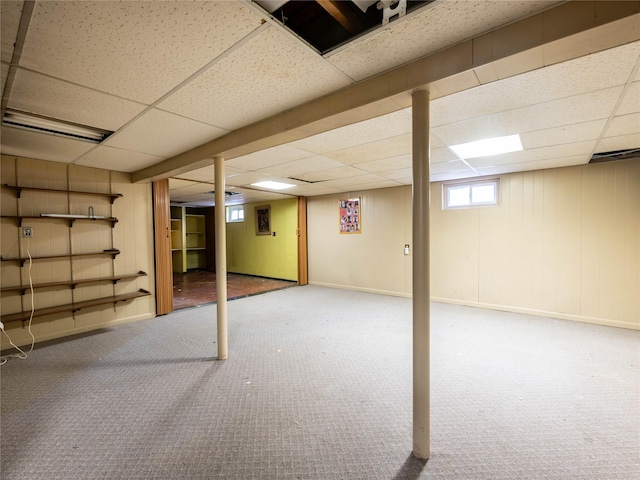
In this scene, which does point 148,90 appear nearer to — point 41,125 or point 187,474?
point 41,125

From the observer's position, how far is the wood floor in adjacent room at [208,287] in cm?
564

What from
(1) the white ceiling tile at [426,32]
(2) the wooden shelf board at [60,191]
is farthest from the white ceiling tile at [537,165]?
(2) the wooden shelf board at [60,191]

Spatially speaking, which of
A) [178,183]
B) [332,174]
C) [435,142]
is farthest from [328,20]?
[178,183]

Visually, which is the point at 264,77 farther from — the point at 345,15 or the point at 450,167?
the point at 450,167

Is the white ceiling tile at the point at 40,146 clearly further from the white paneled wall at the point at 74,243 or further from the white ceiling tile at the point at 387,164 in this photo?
the white ceiling tile at the point at 387,164

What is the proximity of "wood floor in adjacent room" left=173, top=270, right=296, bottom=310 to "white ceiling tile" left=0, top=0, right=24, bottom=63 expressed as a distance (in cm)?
427

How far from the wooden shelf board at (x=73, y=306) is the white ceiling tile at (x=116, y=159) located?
184 cm

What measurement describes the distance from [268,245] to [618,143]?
22.6 feet

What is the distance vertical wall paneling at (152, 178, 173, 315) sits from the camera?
455cm

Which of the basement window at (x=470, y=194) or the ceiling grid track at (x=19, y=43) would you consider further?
the basement window at (x=470, y=194)

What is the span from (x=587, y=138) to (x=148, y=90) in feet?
12.8

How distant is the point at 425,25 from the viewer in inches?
52.2

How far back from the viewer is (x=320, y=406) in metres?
2.14

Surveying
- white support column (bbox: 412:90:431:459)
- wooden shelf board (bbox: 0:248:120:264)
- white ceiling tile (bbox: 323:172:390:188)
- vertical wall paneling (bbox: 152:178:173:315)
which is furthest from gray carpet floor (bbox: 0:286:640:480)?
white ceiling tile (bbox: 323:172:390:188)
